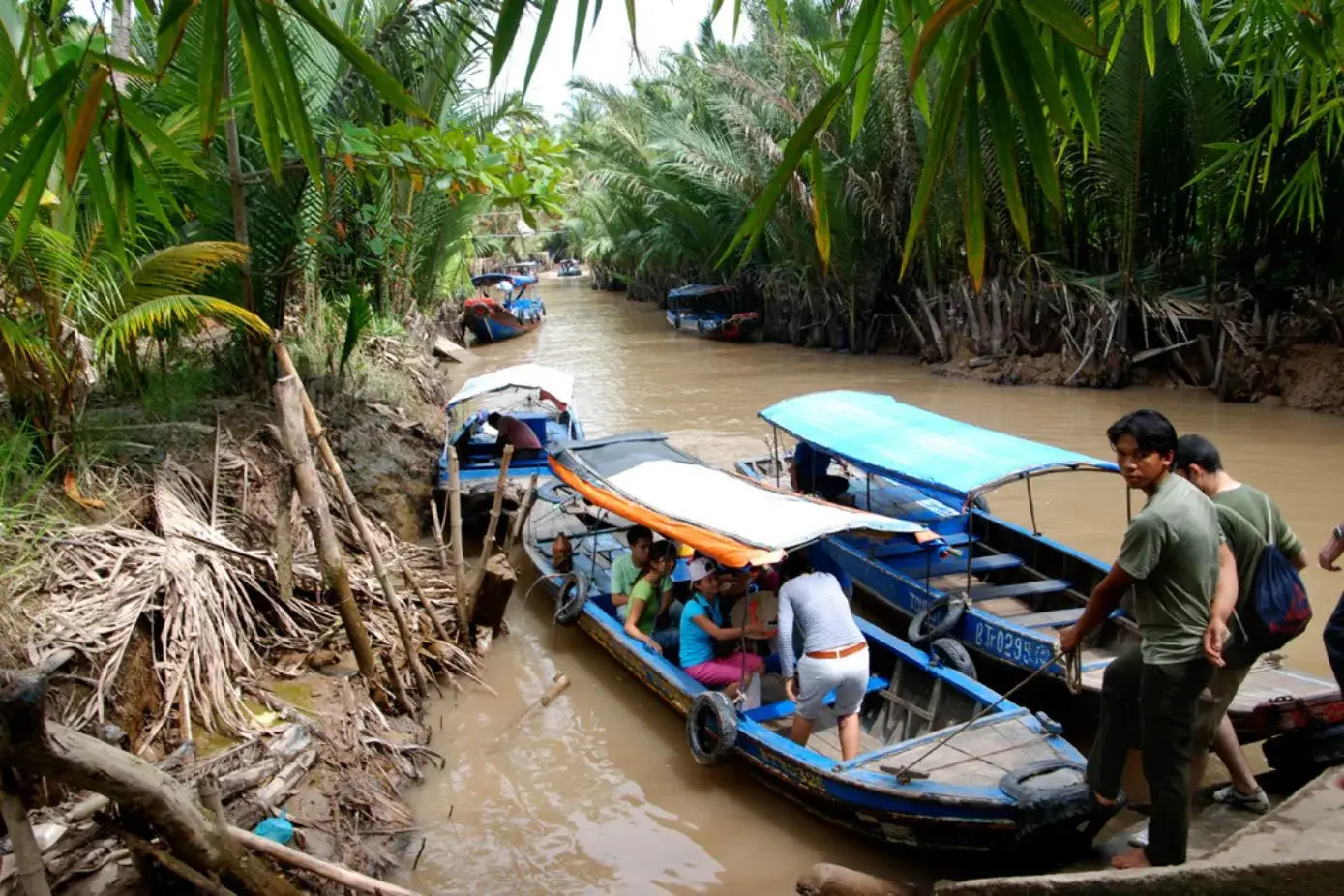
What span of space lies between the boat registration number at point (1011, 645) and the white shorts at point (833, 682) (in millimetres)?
1510

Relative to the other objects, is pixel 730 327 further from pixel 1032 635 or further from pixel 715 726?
pixel 715 726

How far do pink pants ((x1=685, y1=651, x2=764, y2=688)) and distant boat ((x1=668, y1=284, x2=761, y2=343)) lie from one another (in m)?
21.4

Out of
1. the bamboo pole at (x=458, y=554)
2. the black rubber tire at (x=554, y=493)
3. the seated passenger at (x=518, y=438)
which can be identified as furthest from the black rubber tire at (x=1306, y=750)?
the seated passenger at (x=518, y=438)

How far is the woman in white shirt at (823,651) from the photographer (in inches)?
205

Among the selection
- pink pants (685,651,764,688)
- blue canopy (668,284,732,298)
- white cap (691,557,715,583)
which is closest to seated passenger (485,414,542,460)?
white cap (691,557,715,583)

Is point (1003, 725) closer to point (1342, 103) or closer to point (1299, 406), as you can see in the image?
point (1342, 103)

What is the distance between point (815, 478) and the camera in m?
9.64

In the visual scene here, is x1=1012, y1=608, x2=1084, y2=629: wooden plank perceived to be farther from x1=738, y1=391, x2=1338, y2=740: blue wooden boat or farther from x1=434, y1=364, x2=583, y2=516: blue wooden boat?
x1=434, y1=364, x2=583, y2=516: blue wooden boat

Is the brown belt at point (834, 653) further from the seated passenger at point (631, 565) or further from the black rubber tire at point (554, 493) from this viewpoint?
the black rubber tire at point (554, 493)

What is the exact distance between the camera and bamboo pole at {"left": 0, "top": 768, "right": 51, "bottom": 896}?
296 centimetres

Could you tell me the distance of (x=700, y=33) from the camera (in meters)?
29.3

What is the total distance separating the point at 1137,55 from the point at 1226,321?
14.2 ft

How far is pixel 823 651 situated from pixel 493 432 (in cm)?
790

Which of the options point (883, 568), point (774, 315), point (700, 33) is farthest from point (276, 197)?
point (700, 33)
